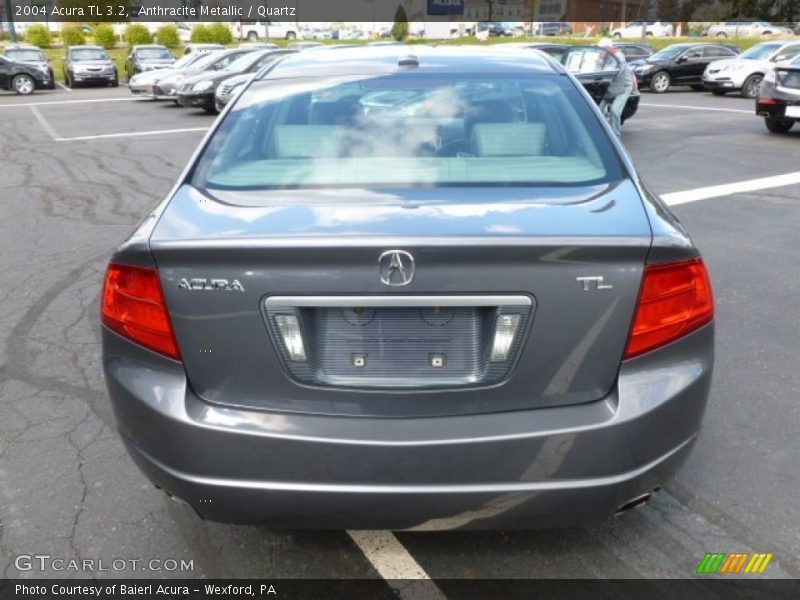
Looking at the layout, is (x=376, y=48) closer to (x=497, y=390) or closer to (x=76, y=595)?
(x=497, y=390)

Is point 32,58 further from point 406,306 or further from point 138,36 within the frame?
point 406,306

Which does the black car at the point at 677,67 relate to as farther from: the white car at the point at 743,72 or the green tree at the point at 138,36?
the green tree at the point at 138,36

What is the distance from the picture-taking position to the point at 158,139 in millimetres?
13836

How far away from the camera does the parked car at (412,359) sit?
2.08 metres

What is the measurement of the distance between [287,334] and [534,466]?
2.62ft

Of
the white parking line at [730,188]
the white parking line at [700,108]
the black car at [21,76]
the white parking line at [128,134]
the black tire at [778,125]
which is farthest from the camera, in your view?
the black car at [21,76]

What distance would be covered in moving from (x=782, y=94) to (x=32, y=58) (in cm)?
2563

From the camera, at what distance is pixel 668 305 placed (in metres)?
2.22

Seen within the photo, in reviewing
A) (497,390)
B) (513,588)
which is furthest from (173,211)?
(513,588)

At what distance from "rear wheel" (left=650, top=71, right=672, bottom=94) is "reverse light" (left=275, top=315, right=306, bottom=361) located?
978 inches

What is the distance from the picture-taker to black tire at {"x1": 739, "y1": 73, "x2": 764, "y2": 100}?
70.2 feet

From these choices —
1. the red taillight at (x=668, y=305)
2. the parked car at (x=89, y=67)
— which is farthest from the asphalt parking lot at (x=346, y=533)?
the parked car at (x=89, y=67)

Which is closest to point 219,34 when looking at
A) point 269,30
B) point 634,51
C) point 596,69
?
point 269,30

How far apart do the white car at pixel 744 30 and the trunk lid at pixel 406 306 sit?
58.0m
